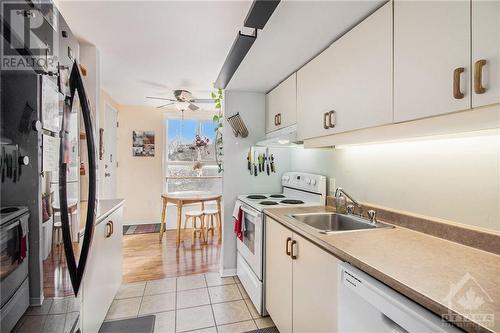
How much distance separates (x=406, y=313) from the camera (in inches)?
28.2

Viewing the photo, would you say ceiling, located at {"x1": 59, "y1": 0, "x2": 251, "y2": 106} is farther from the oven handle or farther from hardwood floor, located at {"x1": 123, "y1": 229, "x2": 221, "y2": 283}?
hardwood floor, located at {"x1": 123, "y1": 229, "x2": 221, "y2": 283}

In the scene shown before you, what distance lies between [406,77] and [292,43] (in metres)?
0.84

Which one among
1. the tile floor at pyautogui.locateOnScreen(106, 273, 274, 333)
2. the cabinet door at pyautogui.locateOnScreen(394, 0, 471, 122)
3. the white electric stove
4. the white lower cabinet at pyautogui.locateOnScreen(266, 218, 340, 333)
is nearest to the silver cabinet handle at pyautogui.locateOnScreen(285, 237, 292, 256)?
the white lower cabinet at pyautogui.locateOnScreen(266, 218, 340, 333)

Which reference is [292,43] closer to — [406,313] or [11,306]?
[406,313]

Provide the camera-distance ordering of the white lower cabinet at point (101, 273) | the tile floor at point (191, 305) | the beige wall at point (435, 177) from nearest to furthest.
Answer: the beige wall at point (435, 177) < the white lower cabinet at point (101, 273) < the tile floor at point (191, 305)

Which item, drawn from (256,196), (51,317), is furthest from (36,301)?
(256,196)

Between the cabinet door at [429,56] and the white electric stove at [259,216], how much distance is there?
116 cm

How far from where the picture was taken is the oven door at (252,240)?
198 cm

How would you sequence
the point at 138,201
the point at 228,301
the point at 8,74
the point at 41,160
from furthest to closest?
the point at 138,201, the point at 228,301, the point at 41,160, the point at 8,74

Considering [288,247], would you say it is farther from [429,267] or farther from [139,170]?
[139,170]

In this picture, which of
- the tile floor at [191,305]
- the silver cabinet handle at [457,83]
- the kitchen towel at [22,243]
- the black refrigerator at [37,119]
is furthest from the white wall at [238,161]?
the kitchen towel at [22,243]

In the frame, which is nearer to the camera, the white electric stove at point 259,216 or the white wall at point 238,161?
the white electric stove at point 259,216

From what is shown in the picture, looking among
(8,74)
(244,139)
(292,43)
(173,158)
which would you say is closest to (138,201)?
(173,158)

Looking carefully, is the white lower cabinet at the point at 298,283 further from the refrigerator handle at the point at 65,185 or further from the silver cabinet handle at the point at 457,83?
the refrigerator handle at the point at 65,185
